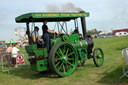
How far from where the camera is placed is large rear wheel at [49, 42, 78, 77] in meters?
5.39

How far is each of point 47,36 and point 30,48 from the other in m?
0.71

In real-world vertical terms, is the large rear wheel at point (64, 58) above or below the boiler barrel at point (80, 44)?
below

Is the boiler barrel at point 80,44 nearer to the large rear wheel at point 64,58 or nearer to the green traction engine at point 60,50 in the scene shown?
the green traction engine at point 60,50

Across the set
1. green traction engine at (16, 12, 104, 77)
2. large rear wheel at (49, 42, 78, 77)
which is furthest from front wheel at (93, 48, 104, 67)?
large rear wheel at (49, 42, 78, 77)

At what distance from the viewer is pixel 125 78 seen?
4.61 meters

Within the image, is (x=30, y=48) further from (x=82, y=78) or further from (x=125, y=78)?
(x=125, y=78)

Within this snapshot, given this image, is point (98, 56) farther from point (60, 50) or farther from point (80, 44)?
point (60, 50)

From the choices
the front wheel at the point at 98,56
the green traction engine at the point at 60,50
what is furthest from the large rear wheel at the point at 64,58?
the front wheel at the point at 98,56

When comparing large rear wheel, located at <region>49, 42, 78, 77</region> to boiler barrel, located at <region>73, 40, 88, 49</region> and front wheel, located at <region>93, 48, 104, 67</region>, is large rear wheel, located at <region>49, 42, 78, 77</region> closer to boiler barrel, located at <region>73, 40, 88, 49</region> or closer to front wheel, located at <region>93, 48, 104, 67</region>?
boiler barrel, located at <region>73, 40, 88, 49</region>

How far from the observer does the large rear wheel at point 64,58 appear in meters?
5.39

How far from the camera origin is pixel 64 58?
5.54m

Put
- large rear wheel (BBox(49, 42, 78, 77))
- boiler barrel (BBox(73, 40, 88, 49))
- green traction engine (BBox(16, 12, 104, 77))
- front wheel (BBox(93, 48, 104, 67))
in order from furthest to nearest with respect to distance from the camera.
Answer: front wheel (BBox(93, 48, 104, 67)), boiler barrel (BBox(73, 40, 88, 49)), large rear wheel (BBox(49, 42, 78, 77)), green traction engine (BBox(16, 12, 104, 77))

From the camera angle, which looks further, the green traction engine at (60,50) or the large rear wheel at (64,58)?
the large rear wheel at (64,58)

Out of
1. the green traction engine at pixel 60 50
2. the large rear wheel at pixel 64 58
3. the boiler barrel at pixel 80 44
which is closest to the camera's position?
the green traction engine at pixel 60 50
